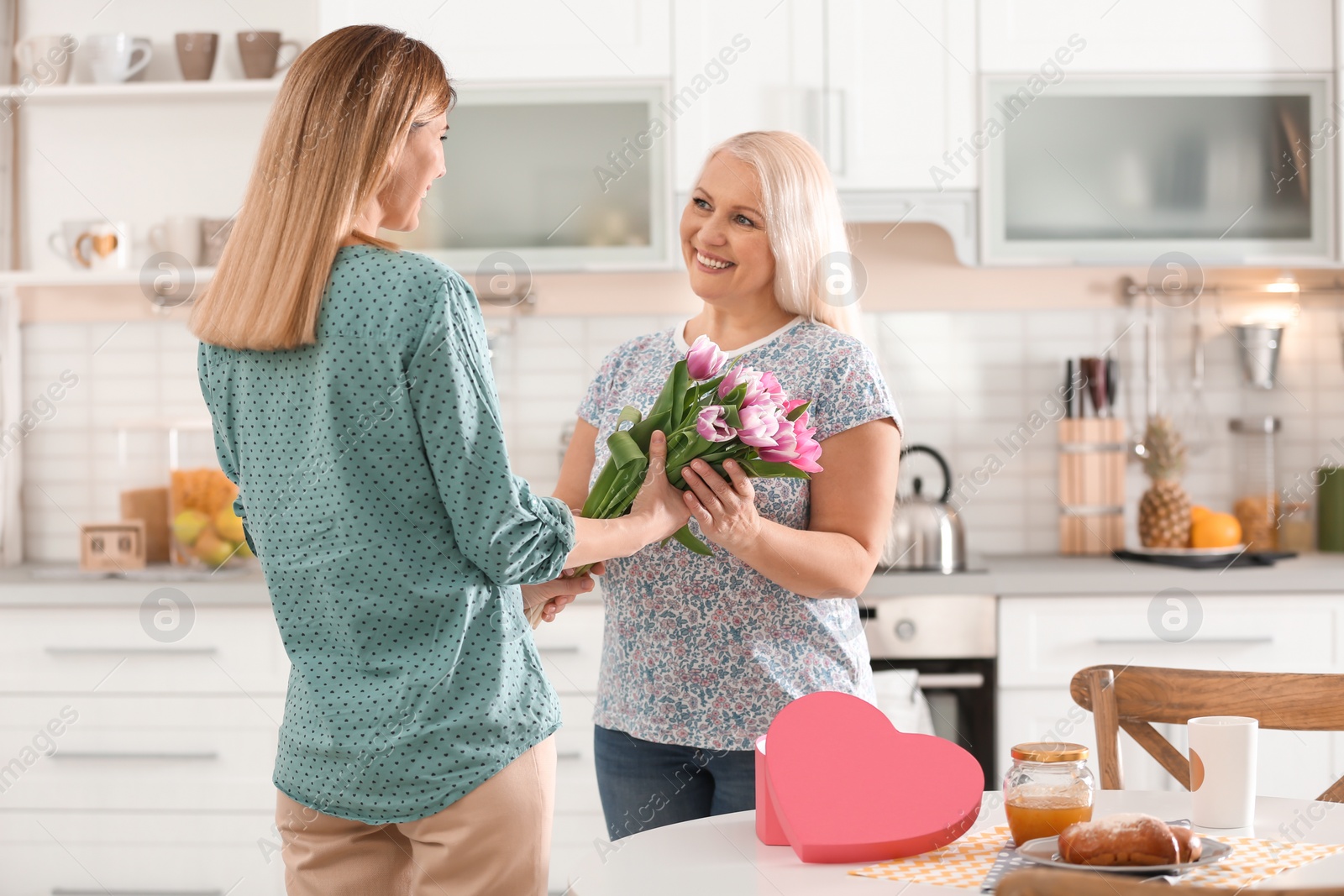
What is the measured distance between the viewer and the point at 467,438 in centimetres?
103

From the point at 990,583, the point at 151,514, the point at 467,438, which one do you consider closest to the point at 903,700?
the point at 990,583

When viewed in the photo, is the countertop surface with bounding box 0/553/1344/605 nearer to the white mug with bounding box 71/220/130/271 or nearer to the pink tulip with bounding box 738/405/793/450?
the white mug with bounding box 71/220/130/271

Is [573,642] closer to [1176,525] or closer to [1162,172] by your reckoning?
[1176,525]

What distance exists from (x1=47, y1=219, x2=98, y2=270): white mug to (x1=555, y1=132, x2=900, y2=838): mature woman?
77.0 inches

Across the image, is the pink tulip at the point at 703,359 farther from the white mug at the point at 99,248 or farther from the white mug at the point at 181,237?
the white mug at the point at 99,248

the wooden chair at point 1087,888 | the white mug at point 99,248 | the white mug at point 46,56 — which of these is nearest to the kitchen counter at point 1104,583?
the wooden chair at point 1087,888

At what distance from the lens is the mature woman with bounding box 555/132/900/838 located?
1.42m

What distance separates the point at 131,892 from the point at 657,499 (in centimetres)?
191

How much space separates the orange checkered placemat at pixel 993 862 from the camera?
3.11 ft

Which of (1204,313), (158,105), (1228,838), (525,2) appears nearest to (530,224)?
(525,2)

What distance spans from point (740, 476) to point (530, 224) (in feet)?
5.38

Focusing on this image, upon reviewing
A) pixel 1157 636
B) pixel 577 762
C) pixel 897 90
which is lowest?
pixel 577 762

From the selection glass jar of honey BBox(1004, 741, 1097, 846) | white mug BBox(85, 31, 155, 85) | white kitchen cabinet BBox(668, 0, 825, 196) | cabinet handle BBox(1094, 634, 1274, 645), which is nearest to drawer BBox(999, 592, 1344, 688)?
cabinet handle BBox(1094, 634, 1274, 645)

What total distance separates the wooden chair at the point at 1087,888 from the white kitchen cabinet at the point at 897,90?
217 centimetres
